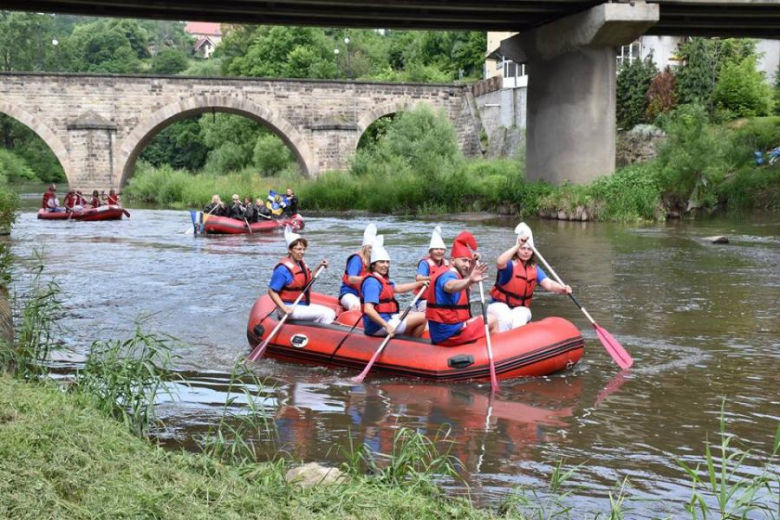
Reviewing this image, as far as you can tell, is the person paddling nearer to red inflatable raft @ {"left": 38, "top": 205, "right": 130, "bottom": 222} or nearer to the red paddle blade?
the red paddle blade

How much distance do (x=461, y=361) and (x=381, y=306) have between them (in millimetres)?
1090

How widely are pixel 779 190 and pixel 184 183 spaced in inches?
778

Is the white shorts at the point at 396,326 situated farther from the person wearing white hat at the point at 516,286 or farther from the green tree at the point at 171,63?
the green tree at the point at 171,63

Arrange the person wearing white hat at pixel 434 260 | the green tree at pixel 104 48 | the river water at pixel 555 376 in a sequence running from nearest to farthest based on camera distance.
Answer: the river water at pixel 555 376, the person wearing white hat at pixel 434 260, the green tree at pixel 104 48

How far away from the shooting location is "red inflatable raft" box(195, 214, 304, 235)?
2225 cm

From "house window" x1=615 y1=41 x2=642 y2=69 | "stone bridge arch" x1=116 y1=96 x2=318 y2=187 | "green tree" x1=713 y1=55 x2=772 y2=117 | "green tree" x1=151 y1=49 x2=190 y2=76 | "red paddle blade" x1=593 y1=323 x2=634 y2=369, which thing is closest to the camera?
"red paddle blade" x1=593 y1=323 x2=634 y2=369

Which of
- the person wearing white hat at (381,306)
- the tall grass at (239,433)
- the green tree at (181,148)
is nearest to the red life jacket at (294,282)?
the person wearing white hat at (381,306)

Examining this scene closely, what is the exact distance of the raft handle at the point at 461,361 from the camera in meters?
8.03

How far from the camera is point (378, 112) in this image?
132 feet

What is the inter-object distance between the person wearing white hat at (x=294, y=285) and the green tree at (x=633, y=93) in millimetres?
26313

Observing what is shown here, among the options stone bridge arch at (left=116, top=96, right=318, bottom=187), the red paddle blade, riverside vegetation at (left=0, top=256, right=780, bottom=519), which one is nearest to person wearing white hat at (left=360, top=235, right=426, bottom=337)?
the red paddle blade

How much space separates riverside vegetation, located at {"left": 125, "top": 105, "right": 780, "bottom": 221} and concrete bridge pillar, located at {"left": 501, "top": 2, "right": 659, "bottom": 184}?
653mm

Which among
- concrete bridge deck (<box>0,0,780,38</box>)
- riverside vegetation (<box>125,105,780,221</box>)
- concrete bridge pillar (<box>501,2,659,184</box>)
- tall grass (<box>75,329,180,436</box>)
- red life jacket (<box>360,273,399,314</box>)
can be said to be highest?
concrete bridge deck (<box>0,0,780,38</box>)

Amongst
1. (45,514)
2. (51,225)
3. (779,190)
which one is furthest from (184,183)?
(45,514)
